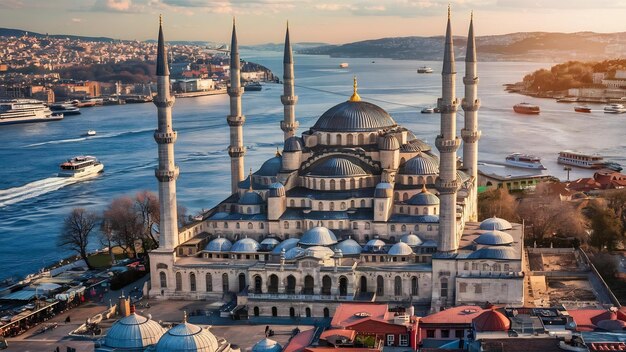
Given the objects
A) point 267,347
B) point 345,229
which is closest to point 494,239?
point 345,229

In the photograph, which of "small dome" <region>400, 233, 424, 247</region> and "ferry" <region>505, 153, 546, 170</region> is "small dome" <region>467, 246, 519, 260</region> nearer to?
"small dome" <region>400, 233, 424, 247</region>

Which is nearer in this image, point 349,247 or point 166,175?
point 349,247

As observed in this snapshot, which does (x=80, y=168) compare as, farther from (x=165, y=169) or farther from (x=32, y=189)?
(x=165, y=169)

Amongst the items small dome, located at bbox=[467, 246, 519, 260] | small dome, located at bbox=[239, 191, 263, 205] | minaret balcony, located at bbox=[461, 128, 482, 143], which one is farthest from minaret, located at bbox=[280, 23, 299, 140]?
small dome, located at bbox=[467, 246, 519, 260]

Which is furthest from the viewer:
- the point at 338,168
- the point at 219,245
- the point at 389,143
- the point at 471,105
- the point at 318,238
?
the point at 471,105

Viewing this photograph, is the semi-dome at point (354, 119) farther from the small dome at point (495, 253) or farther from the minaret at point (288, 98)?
the small dome at point (495, 253)

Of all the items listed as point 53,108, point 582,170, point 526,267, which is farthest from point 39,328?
point 53,108
